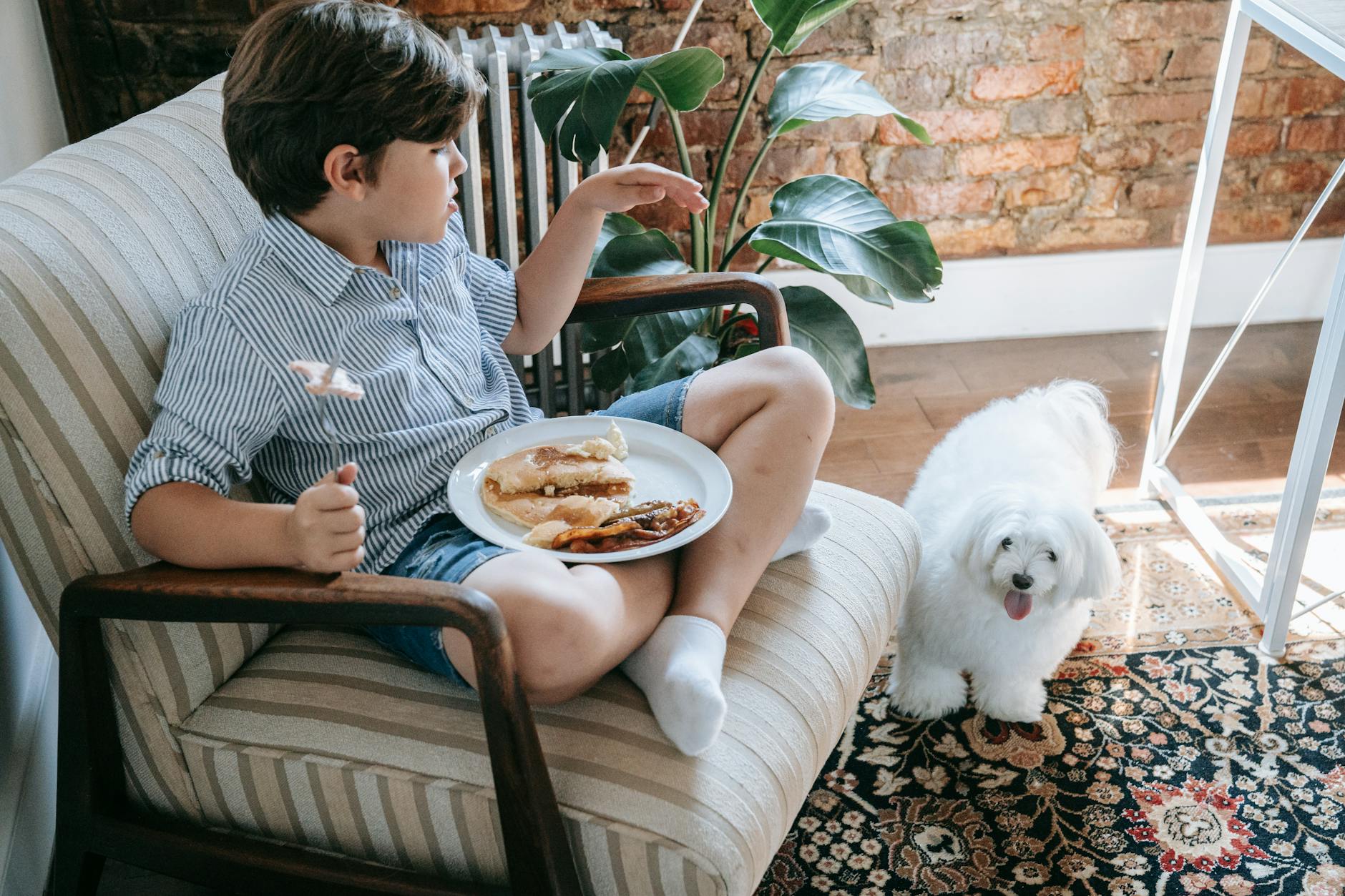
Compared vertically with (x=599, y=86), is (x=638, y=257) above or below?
below

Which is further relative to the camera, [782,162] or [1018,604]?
[782,162]

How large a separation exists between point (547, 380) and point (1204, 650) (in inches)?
50.4

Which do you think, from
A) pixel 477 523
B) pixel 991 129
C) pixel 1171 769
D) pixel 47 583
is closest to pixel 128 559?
pixel 47 583

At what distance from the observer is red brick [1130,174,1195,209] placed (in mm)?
2604

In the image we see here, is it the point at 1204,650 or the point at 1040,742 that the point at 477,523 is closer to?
the point at 1040,742

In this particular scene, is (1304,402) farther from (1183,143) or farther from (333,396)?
(333,396)

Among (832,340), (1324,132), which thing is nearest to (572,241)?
(832,340)

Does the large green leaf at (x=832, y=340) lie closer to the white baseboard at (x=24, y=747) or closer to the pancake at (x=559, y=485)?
the pancake at (x=559, y=485)

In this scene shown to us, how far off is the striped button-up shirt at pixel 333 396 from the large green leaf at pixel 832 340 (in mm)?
600

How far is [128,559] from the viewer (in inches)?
42.4

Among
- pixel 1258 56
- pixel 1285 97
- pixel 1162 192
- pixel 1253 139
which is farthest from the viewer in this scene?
pixel 1162 192

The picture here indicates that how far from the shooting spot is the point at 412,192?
1.18 metres

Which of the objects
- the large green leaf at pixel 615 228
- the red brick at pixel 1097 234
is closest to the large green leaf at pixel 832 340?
the large green leaf at pixel 615 228

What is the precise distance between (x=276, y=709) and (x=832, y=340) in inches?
41.5
